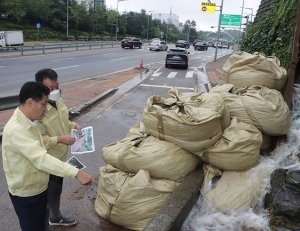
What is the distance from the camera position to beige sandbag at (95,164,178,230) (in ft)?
10.5

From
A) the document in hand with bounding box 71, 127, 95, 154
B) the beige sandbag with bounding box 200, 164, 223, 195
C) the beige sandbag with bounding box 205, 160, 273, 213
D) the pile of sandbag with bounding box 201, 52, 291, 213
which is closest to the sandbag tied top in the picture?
the pile of sandbag with bounding box 201, 52, 291, 213

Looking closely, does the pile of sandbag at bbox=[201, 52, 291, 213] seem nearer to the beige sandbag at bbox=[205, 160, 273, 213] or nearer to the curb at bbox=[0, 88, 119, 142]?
the beige sandbag at bbox=[205, 160, 273, 213]

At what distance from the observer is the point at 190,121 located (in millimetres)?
3279

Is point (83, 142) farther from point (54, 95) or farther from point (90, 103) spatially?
point (90, 103)

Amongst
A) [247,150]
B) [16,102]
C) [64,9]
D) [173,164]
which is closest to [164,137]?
[173,164]

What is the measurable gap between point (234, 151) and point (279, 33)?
444cm

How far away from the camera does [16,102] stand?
6.34 meters

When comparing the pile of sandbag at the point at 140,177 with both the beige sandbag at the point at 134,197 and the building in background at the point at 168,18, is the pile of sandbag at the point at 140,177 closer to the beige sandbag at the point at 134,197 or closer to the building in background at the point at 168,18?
the beige sandbag at the point at 134,197

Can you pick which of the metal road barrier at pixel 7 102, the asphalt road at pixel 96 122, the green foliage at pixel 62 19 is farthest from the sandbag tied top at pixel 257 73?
the green foliage at pixel 62 19

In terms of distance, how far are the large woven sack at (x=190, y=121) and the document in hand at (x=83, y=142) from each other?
73cm

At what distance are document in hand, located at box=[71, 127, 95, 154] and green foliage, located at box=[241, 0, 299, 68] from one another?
3774mm

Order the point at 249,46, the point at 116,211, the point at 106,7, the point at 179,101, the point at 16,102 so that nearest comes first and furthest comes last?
the point at 116,211 → the point at 179,101 → the point at 16,102 → the point at 249,46 → the point at 106,7

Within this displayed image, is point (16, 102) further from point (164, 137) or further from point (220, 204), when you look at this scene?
point (220, 204)

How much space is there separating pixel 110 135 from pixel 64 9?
54107 mm
